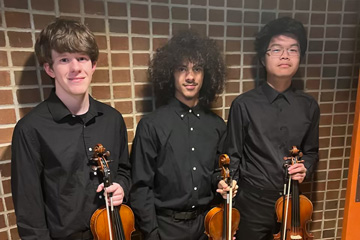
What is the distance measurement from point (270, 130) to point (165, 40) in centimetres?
77

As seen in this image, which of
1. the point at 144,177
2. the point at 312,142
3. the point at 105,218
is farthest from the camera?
the point at 312,142

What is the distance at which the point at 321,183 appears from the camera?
7.09 feet

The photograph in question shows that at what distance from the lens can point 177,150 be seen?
5.07 feet

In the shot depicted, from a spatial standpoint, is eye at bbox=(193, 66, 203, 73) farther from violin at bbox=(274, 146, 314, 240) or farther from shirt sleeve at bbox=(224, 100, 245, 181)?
violin at bbox=(274, 146, 314, 240)

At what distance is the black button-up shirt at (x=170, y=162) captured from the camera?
5.02 feet

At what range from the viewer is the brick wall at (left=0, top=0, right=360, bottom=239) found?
1.45 metres

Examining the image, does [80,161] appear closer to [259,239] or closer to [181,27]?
[181,27]

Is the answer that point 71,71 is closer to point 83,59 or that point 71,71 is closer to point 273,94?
point 83,59

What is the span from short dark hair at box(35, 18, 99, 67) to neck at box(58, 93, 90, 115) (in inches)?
6.7

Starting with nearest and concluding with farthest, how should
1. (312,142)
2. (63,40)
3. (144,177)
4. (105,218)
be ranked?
(63,40)
(105,218)
(144,177)
(312,142)

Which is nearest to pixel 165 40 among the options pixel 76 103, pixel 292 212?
pixel 76 103

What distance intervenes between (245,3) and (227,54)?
0.31 meters

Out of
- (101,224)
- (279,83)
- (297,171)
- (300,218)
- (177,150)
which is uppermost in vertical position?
(279,83)

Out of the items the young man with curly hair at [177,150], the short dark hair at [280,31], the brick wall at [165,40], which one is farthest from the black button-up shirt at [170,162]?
the short dark hair at [280,31]
